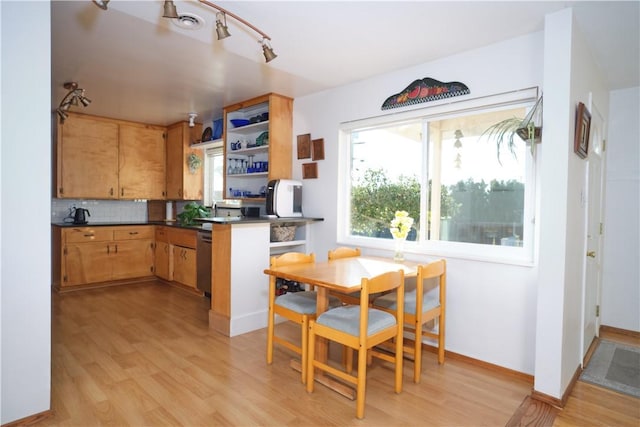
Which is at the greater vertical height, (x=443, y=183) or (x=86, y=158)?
(x=86, y=158)

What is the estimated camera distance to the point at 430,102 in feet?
10.0

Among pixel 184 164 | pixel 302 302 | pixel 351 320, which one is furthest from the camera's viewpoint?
pixel 184 164

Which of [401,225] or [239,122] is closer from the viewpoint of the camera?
[401,225]

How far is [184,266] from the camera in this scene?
4840 millimetres

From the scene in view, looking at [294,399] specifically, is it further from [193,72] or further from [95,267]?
[95,267]

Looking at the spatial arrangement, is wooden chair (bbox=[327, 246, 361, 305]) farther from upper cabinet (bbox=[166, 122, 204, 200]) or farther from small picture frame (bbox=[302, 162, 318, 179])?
upper cabinet (bbox=[166, 122, 204, 200])

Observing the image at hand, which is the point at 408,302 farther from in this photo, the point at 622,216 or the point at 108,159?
the point at 108,159

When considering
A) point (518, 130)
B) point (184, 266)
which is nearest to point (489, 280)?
point (518, 130)

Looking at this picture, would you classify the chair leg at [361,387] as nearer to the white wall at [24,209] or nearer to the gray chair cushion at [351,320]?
the gray chair cushion at [351,320]

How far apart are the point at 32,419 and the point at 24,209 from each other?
1.09 meters

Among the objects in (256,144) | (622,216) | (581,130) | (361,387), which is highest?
(256,144)

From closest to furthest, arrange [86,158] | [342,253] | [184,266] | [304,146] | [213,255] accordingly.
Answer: [342,253]
[213,255]
[304,146]
[184,266]
[86,158]

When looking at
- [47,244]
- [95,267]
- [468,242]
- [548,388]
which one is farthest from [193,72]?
[548,388]

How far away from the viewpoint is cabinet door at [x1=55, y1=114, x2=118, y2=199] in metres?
4.97
